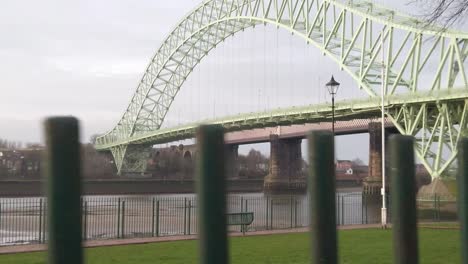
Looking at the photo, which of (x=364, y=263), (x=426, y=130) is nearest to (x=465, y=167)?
(x=364, y=263)

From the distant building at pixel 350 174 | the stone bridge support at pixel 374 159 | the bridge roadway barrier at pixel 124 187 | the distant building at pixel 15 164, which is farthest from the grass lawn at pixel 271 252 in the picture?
the distant building at pixel 350 174

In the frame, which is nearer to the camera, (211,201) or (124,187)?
(211,201)

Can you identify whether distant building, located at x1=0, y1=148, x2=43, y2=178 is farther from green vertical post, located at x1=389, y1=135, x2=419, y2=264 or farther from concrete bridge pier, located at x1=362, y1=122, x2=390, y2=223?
green vertical post, located at x1=389, y1=135, x2=419, y2=264

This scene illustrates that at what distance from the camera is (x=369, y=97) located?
191 feet

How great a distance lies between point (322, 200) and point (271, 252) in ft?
47.1

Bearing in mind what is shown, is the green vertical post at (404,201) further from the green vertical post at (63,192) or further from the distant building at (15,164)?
the distant building at (15,164)

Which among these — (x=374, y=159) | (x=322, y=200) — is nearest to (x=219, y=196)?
(x=322, y=200)

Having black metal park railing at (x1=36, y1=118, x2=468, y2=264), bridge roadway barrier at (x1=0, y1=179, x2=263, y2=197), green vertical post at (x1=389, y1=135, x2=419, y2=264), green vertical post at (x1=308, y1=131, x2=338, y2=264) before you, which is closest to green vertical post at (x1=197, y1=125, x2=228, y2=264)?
black metal park railing at (x1=36, y1=118, x2=468, y2=264)

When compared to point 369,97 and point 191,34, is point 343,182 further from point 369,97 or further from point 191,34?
point 369,97

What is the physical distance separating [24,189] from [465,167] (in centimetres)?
7804

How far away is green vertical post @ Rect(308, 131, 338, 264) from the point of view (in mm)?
2441

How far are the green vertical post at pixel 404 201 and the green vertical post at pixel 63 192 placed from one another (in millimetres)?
1245

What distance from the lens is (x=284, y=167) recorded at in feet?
347

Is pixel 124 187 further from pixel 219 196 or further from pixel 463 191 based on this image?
pixel 219 196
